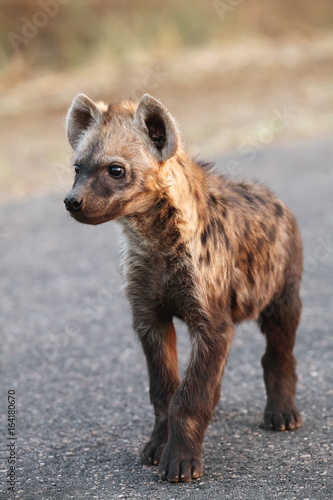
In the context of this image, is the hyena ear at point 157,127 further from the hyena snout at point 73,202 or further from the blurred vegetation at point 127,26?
the blurred vegetation at point 127,26

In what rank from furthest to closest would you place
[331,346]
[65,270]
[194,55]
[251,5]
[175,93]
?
[251,5] → [194,55] → [175,93] → [65,270] → [331,346]

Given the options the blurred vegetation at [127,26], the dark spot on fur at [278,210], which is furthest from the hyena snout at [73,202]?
the blurred vegetation at [127,26]

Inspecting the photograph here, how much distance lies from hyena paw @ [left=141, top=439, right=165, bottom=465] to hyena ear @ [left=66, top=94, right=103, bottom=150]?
1.59m

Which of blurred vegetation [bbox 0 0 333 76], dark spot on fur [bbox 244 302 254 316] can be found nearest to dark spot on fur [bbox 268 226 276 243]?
dark spot on fur [bbox 244 302 254 316]

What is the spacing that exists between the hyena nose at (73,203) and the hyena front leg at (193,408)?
0.85 m

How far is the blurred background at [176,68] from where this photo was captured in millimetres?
13773

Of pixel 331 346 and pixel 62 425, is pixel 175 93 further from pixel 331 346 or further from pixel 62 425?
pixel 62 425

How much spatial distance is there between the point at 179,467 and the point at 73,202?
4.38 feet

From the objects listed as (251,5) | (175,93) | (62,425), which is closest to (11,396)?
(62,425)

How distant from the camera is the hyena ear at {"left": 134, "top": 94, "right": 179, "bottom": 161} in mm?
3875

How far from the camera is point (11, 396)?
5.31m

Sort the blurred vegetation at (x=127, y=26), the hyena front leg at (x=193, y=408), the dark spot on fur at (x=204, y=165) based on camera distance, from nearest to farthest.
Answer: the hyena front leg at (x=193, y=408), the dark spot on fur at (x=204, y=165), the blurred vegetation at (x=127, y=26)

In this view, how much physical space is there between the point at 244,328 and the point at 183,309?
271 centimetres

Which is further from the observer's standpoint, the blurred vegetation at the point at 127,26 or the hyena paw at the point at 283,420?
the blurred vegetation at the point at 127,26
